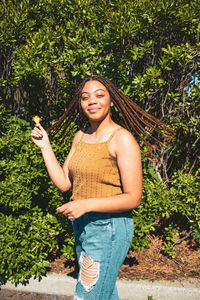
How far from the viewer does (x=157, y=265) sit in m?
3.62

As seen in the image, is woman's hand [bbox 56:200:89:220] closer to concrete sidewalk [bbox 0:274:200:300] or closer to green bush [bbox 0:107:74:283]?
green bush [bbox 0:107:74:283]

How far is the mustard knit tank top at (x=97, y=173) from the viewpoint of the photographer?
1694mm

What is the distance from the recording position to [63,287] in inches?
128

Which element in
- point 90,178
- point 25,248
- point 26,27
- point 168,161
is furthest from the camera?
point 168,161

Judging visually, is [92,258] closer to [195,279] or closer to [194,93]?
[195,279]

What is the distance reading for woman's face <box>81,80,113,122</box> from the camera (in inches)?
73.2

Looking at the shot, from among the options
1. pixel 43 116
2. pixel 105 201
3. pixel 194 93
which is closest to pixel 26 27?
pixel 43 116

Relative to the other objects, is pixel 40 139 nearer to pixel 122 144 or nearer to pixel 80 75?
pixel 122 144

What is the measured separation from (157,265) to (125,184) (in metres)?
2.56

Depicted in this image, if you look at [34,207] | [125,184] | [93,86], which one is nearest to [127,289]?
[34,207]

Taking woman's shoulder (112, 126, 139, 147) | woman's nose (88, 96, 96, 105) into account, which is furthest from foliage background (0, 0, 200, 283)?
woman's shoulder (112, 126, 139, 147)

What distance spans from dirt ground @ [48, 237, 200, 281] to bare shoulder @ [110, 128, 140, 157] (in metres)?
2.36

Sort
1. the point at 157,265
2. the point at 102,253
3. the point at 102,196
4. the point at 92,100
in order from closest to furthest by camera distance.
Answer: the point at 102,253 < the point at 102,196 < the point at 92,100 < the point at 157,265

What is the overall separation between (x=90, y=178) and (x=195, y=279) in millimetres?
2517
